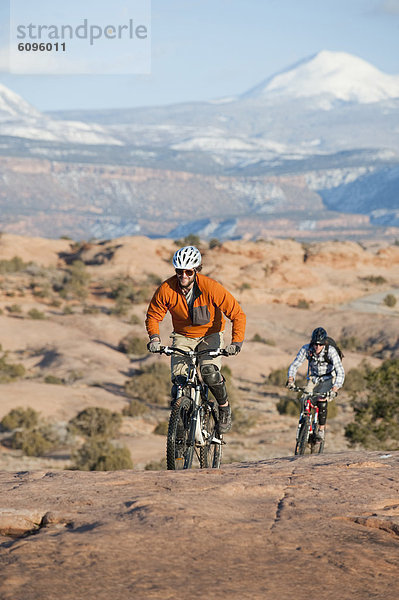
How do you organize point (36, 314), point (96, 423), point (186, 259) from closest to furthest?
1. point (186, 259)
2. point (96, 423)
3. point (36, 314)

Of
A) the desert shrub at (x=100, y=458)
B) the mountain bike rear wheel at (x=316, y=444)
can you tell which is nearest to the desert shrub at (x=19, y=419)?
the desert shrub at (x=100, y=458)

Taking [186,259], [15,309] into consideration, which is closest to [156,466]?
[186,259]

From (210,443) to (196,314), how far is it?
1.63m

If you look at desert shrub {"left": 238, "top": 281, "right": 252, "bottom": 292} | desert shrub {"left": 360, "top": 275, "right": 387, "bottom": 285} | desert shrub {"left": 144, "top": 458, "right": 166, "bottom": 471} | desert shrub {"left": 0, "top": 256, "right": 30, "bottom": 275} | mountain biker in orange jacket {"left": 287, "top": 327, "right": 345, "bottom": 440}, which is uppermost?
desert shrub {"left": 0, "top": 256, "right": 30, "bottom": 275}

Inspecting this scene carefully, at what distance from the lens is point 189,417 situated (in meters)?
7.92

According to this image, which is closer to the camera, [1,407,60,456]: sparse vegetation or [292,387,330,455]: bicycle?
[292,387,330,455]: bicycle

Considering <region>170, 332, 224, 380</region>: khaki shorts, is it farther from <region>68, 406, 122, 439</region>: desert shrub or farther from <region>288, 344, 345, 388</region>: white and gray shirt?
<region>68, 406, 122, 439</region>: desert shrub

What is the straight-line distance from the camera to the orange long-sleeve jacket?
7586mm

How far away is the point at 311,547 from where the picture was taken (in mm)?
4906

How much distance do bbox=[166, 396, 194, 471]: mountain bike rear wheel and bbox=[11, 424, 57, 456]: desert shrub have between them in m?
12.7

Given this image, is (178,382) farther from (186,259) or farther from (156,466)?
(156,466)

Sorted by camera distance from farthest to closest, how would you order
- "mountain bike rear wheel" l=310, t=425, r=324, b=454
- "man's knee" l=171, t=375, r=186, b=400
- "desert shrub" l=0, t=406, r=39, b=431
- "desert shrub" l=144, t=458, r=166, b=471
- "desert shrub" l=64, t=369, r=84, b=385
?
1. "desert shrub" l=64, t=369, r=84, b=385
2. "desert shrub" l=0, t=406, r=39, b=431
3. "desert shrub" l=144, t=458, r=166, b=471
4. "mountain bike rear wheel" l=310, t=425, r=324, b=454
5. "man's knee" l=171, t=375, r=186, b=400

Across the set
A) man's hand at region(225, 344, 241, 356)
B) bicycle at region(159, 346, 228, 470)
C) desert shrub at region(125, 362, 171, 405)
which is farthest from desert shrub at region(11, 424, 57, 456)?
man's hand at region(225, 344, 241, 356)

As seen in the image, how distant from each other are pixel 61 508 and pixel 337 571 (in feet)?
7.63
